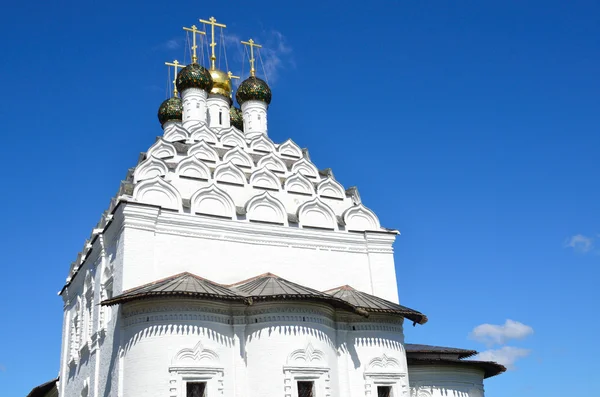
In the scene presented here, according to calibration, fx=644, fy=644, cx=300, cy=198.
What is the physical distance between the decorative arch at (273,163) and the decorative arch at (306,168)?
0.81 ft

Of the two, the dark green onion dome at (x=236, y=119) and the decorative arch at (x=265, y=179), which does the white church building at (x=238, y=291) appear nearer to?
the decorative arch at (x=265, y=179)

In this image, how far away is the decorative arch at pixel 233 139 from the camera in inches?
541

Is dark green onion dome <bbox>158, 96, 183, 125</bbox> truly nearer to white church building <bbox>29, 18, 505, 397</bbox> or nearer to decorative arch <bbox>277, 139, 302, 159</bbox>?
white church building <bbox>29, 18, 505, 397</bbox>

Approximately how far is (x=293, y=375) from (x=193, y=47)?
359 inches

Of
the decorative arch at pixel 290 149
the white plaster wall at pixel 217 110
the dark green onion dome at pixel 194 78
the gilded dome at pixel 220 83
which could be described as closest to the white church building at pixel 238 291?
the decorative arch at pixel 290 149

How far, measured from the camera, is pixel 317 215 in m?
11.6

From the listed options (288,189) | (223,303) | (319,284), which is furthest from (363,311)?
(288,189)

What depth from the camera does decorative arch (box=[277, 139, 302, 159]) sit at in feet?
46.1

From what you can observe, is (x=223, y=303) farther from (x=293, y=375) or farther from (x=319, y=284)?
(x=319, y=284)

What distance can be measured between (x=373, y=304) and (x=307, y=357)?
158cm

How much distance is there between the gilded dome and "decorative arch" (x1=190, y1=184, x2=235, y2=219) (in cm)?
506

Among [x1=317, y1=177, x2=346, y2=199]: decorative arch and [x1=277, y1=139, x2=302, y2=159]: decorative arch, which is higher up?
[x1=277, y1=139, x2=302, y2=159]: decorative arch

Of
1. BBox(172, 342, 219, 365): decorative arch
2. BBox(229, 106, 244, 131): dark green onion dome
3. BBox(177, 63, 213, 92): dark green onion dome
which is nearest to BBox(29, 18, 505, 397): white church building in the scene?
BBox(172, 342, 219, 365): decorative arch

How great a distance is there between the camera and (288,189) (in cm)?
1198
